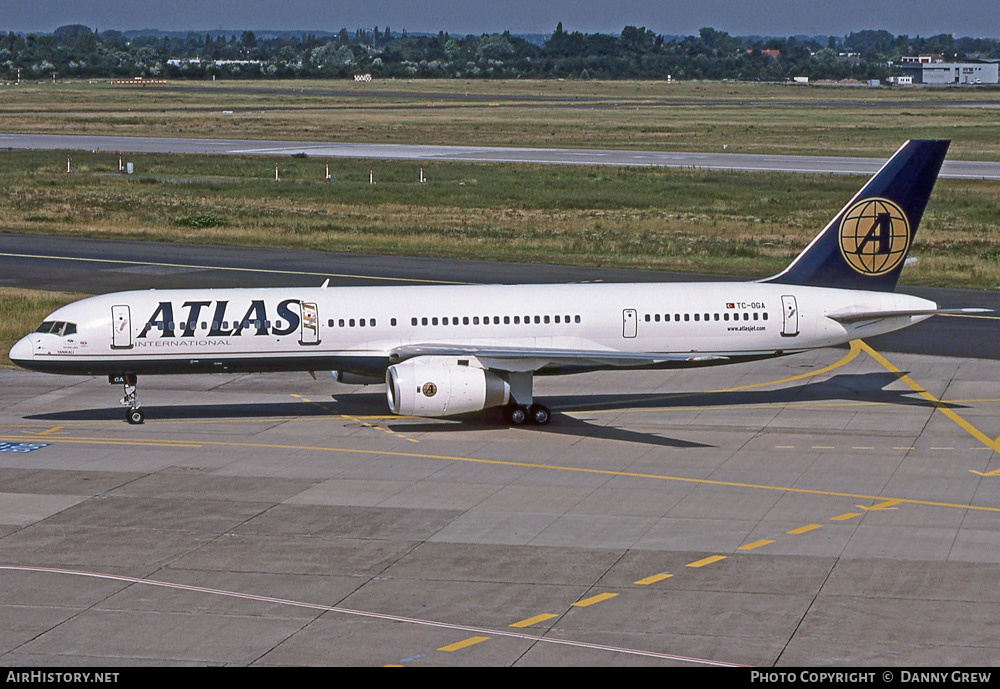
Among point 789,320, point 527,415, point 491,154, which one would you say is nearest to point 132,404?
point 527,415

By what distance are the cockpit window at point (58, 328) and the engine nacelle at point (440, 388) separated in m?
9.43

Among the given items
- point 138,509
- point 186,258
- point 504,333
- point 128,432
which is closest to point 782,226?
point 186,258

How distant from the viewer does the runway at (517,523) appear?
22781mm

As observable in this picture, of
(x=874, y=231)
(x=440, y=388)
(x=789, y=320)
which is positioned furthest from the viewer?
→ (x=874, y=231)

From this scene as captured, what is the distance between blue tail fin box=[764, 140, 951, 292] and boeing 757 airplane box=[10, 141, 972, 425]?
1.8 inches

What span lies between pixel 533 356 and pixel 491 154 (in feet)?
333

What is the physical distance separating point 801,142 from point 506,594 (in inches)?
5357

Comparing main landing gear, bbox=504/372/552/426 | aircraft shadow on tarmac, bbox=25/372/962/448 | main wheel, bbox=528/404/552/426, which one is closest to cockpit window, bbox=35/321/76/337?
aircraft shadow on tarmac, bbox=25/372/962/448

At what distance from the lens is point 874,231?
1671 inches

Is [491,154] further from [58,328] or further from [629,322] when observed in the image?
[58,328]

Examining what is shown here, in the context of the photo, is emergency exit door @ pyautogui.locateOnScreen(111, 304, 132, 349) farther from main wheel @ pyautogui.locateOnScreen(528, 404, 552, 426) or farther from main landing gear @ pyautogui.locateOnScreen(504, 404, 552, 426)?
main wheel @ pyautogui.locateOnScreen(528, 404, 552, 426)

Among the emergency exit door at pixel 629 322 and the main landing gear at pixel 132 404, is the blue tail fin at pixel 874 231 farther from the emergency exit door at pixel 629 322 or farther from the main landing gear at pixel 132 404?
the main landing gear at pixel 132 404

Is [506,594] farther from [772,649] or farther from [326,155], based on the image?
[326,155]

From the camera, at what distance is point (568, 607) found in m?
24.2
